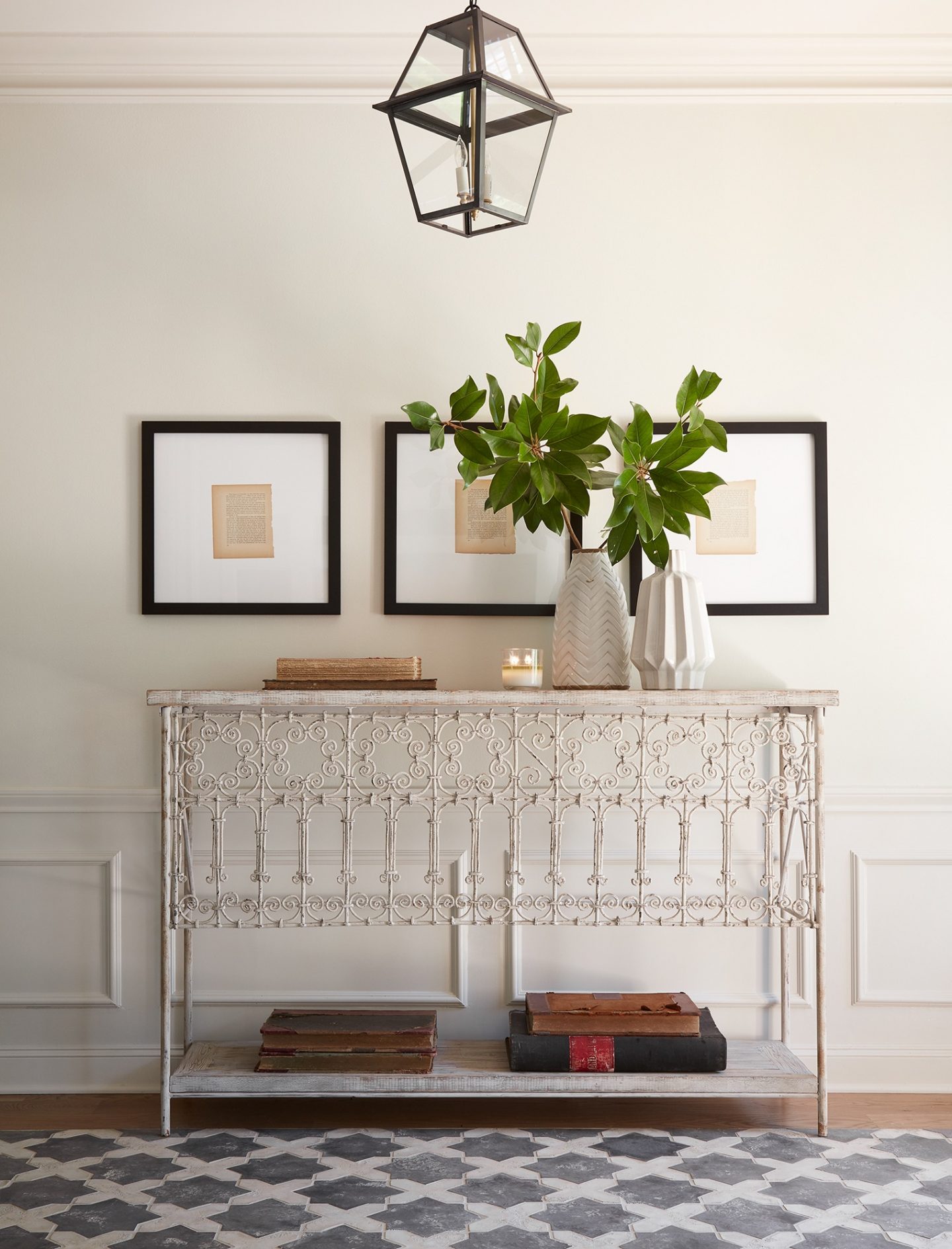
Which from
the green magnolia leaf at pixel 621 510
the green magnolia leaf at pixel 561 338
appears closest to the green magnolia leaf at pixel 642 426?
the green magnolia leaf at pixel 621 510

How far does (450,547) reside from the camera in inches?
109

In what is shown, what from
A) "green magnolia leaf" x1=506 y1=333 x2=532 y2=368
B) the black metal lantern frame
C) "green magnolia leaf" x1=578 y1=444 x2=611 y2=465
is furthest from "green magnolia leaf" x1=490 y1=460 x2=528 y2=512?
the black metal lantern frame

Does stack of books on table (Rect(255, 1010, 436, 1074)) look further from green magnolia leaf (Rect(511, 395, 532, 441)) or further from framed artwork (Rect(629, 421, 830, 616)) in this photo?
green magnolia leaf (Rect(511, 395, 532, 441))

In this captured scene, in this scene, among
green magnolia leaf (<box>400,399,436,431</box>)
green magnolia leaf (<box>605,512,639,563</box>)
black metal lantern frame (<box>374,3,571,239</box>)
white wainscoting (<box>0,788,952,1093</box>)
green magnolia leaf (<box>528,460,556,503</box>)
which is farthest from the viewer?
white wainscoting (<box>0,788,952,1093</box>)

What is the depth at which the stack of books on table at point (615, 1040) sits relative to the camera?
7.84ft

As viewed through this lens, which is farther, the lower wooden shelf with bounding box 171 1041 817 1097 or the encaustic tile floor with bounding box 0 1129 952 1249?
the lower wooden shelf with bounding box 171 1041 817 1097

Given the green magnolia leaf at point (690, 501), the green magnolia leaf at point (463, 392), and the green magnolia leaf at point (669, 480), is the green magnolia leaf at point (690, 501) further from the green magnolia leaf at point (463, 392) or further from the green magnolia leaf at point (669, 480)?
the green magnolia leaf at point (463, 392)

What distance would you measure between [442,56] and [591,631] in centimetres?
133

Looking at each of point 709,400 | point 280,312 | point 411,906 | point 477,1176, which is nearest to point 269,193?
point 280,312

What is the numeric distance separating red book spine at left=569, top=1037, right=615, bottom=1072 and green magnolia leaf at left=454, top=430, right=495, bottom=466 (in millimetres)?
1416

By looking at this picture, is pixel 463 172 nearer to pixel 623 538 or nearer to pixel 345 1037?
pixel 623 538

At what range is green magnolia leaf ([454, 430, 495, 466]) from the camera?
2383mm

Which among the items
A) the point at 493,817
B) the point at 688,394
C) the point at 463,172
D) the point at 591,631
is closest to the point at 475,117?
the point at 463,172

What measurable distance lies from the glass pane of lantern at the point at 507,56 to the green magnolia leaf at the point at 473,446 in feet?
2.99
